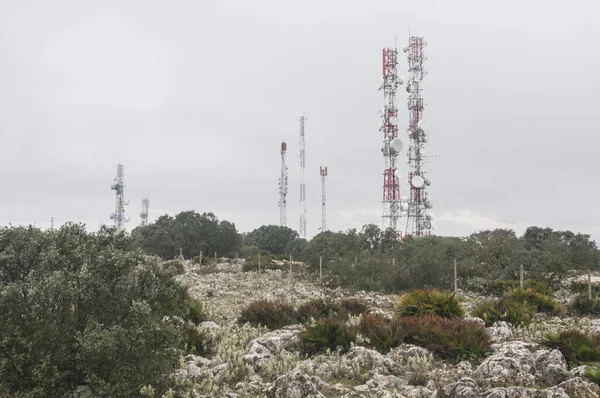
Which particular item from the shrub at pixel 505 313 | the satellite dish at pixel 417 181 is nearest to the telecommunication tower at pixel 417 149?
the satellite dish at pixel 417 181

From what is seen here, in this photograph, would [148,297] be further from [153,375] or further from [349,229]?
[349,229]

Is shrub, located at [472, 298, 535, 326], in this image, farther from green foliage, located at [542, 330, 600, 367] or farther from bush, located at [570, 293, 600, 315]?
bush, located at [570, 293, 600, 315]

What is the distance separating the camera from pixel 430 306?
13.7 m

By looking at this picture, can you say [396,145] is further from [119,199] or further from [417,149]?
[119,199]

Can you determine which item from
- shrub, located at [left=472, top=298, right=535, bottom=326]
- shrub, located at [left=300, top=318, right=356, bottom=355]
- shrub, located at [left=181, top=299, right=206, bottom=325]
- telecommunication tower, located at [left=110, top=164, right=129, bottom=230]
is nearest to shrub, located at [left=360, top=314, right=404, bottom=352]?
shrub, located at [left=300, top=318, right=356, bottom=355]

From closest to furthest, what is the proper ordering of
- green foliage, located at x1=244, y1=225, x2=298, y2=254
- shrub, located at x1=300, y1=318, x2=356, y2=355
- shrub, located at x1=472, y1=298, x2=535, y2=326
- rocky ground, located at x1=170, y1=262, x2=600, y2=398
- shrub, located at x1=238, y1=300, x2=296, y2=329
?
rocky ground, located at x1=170, y1=262, x2=600, y2=398, shrub, located at x1=300, y1=318, x2=356, y2=355, shrub, located at x1=472, y1=298, x2=535, y2=326, shrub, located at x1=238, y1=300, x2=296, y2=329, green foliage, located at x1=244, y1=225, x2=298, y2=254

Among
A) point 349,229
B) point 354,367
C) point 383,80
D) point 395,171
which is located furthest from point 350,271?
point 383,80

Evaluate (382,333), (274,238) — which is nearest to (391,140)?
(274,238)

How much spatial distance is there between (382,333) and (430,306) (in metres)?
3.24

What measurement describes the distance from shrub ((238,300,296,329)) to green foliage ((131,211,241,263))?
1394 inches

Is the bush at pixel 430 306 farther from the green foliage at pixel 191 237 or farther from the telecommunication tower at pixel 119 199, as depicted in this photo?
the telecommunication tower at pixel 119 199

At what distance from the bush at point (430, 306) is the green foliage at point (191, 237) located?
37.5 m

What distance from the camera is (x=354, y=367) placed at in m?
9.44

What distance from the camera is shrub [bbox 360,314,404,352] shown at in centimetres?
1076
